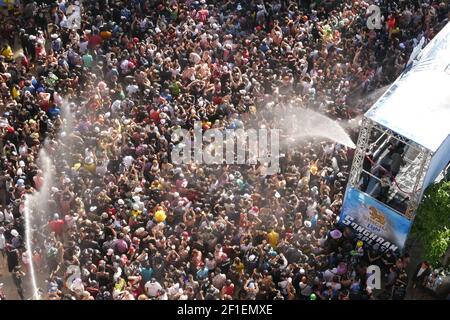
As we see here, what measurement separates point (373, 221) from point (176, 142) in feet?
17.8

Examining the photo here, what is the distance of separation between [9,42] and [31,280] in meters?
9.11

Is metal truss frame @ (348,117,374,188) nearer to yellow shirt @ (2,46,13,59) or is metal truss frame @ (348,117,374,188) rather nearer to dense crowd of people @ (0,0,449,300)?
dense crowd of people @ (0,0,449,300)

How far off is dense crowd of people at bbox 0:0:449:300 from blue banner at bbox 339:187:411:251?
0.41m

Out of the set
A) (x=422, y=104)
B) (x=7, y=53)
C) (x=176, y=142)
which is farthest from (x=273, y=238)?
(x=7, y=53)

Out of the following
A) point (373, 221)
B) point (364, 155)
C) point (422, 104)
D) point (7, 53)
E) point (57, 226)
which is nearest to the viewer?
point (422, 104)

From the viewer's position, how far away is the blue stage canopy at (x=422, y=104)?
1619cm

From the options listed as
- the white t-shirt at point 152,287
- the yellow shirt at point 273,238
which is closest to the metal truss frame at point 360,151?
the yellow shirt at point 273,238

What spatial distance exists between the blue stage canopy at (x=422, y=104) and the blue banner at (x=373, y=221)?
2003mm

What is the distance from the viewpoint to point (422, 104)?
1691cm

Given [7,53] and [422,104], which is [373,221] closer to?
[422,104]

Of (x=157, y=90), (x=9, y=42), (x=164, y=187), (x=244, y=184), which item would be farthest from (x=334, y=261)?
(x=9, y=42)

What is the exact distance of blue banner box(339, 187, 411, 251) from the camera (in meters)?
17.3

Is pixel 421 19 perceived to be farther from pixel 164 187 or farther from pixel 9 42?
pixel 9 42

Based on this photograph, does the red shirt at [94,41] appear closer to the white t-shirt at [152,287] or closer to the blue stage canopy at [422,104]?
the white t-shirt at [152,287]
